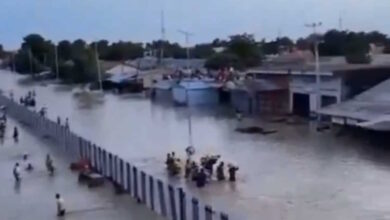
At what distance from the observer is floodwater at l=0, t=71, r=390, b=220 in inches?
660

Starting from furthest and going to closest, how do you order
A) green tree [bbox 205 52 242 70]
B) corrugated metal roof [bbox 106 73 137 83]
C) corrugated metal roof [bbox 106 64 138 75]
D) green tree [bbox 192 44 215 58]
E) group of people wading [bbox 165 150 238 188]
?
1. green tree [bbox 192 44 215 58]
2. corrugated metal roof [bbox 106 64 138 75]
3. green tree [bbox 205 52 242 70]
4. corrugated metal roof [bbox 106 73 137 83]
5. group of people wading [bbox 165 150 238 188]

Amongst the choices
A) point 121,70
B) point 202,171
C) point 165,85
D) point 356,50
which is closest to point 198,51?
point 121,70

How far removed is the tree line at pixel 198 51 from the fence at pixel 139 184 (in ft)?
93.8

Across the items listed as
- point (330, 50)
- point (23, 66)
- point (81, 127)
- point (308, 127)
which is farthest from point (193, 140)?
point (23, 66)

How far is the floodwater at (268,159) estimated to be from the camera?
16.8 meters

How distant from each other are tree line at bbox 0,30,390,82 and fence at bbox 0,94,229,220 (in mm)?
28598

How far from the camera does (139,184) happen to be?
56.0 ft

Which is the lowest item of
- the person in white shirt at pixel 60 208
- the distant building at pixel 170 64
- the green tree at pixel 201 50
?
the person in white shirt at pixel 60 208

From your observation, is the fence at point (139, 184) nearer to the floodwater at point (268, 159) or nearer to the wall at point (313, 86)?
the floodwater at point (268, 159)

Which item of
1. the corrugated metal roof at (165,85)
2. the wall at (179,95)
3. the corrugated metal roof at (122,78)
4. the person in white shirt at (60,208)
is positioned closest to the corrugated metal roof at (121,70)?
the corrugated metal roof at (122,78)

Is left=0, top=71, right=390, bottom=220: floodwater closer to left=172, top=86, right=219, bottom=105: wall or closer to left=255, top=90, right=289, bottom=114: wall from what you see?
left=255, top=90, right=289, bottom=114: wall

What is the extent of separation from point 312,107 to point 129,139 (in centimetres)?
955

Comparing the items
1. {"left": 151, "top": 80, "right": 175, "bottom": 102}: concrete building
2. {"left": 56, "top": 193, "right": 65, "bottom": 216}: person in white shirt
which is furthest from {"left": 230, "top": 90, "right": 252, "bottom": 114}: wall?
{"left": 56, "top": 193, "right": 65, "bottom": 216}: person in white shirt

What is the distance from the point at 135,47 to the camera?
116 meters
